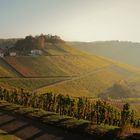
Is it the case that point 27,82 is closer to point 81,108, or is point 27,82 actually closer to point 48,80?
point 48,80

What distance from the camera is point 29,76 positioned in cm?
17100

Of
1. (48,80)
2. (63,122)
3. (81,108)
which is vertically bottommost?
(48,80)

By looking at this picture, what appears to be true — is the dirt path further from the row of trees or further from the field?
the field

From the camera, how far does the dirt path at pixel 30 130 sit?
51.3 meters

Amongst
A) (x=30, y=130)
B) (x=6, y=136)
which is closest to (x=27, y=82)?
(x=30, y=130)

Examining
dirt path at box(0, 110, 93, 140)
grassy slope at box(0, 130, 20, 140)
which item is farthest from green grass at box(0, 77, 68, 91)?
grassy slope at box(0, 130, 20, 140)

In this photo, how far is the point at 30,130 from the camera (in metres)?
55.8

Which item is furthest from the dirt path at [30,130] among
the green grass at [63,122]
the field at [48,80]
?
the field at [48,80]

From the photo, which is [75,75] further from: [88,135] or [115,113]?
[88,135]

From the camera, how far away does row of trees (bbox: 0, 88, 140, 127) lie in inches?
2838

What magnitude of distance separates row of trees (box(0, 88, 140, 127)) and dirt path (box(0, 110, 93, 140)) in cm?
1309

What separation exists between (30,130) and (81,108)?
26.5 metres

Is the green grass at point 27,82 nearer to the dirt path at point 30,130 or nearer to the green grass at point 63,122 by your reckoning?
the green grass at point 63,122

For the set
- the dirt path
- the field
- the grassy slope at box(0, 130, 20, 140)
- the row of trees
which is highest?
the grassy slope at box(0, 130, 20, 140)
